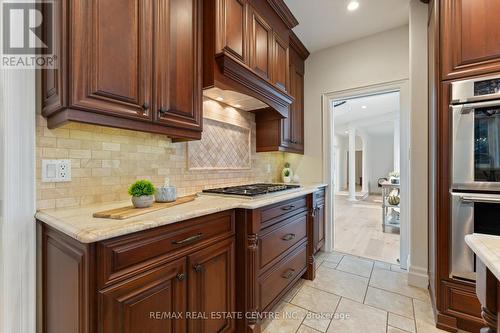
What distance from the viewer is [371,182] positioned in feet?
34.9

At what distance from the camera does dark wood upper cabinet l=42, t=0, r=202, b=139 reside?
99 cm

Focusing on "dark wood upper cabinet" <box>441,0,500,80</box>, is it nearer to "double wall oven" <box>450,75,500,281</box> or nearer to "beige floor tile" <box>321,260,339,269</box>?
"double wall oven" <box>450,75,500,281</box>

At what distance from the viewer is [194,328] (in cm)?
119

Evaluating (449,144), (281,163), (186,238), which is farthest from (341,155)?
(186,238)

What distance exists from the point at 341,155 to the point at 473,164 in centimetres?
1084

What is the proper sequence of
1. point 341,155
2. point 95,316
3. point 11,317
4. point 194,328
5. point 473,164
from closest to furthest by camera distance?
point 95,316 → point 11,317 → point 194,328 → point 473,164 → point 341,155

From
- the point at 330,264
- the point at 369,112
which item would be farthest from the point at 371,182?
the point at 330,264

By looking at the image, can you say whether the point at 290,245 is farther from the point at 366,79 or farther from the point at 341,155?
the point at 341,155

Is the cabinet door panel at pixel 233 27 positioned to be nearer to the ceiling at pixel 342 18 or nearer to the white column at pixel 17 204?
the ceiling at pixel 342 18

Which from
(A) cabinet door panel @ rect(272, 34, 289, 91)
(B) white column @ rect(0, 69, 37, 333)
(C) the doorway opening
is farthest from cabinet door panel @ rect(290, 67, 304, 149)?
(B) white column @ rect(0, 69, 37, 333)

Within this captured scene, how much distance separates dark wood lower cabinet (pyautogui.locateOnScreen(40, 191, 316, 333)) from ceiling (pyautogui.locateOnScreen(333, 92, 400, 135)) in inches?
135

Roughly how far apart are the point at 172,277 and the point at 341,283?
1901 mm

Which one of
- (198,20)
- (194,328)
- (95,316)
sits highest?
(198,20)

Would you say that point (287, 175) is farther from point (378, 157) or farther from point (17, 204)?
point (378, 157)
